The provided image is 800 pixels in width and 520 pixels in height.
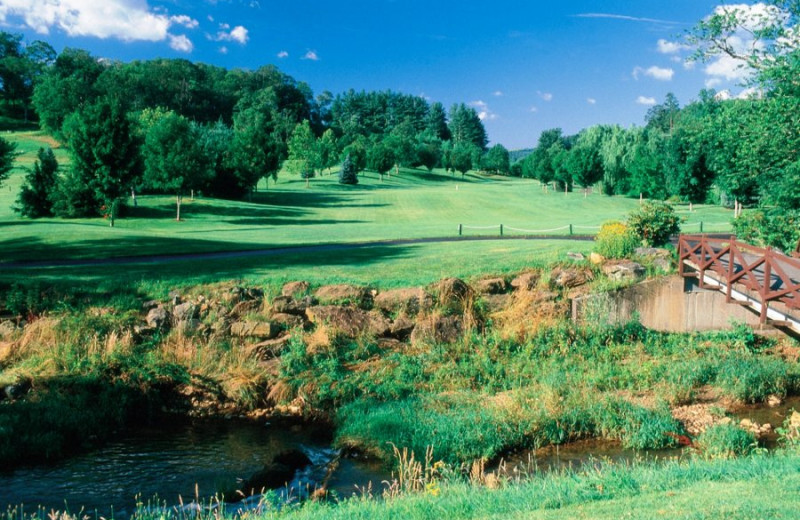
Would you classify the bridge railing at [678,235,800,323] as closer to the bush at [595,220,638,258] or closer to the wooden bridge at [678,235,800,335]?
the wooden bridge at [678,235,800,335]

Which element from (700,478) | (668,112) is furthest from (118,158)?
(668,112)

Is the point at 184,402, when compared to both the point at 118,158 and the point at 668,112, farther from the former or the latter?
the point at 668,112

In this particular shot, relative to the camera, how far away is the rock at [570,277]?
63.8 ft

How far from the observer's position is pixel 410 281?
747 inches

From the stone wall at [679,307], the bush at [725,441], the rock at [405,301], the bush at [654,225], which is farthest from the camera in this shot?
the bush at [654,225]

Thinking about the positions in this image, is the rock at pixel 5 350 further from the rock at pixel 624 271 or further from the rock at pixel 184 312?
the rock at pixel 624 271

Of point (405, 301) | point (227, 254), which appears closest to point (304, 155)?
point (227, 254)

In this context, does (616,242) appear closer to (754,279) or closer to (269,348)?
(754,279)

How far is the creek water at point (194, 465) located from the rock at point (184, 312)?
3750 millimetres

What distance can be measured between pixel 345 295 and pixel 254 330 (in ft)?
9.11

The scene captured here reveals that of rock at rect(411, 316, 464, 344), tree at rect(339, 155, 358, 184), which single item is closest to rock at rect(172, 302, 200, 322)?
rock at rect(411, 316, 464, 344)

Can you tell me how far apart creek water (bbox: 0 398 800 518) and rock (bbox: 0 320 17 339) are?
4.84 m

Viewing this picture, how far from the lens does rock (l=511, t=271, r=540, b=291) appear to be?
1916 cm

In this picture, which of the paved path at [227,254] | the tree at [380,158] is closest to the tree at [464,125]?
the tree at [380,158]
